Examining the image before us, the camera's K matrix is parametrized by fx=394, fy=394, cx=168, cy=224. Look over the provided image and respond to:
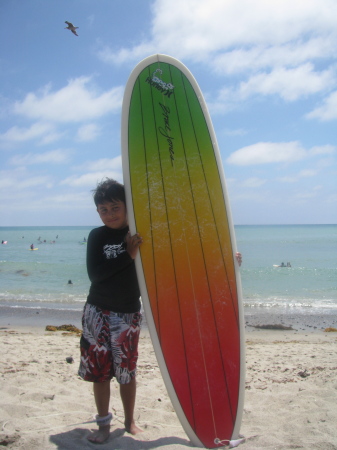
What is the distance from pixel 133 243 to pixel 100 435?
1.03 m

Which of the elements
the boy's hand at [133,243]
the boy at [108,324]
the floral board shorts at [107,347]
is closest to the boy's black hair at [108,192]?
the boy at [108,324]

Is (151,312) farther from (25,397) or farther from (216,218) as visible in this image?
(25,397)

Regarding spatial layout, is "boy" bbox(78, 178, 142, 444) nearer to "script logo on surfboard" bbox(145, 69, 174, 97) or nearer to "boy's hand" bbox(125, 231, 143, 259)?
"boy's hand" bbox(125, 231, 143, 259)

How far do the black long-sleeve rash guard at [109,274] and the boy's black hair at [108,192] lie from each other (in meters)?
0.16

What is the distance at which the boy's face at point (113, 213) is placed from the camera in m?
2.24

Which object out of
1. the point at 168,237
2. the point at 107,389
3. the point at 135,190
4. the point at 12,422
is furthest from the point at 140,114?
the point at 12,422

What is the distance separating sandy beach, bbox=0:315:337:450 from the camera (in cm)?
204

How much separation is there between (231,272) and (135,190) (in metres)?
0.80

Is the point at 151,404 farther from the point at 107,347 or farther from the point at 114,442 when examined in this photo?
the point at 107,347

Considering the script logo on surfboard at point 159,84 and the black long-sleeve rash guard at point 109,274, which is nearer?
the black long-sleeve rash guard at point 109,274

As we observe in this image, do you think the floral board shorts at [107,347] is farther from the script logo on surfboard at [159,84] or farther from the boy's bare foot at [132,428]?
the script logo on surfboard at [159,84]

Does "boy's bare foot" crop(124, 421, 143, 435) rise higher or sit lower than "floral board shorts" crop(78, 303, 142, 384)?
lower

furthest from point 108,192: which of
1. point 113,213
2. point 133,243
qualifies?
point 133,243

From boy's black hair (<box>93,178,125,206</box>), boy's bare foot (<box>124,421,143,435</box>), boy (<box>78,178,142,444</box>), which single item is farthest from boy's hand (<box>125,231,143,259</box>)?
boy's bare foot (<box>124,421,143,435</box>)
